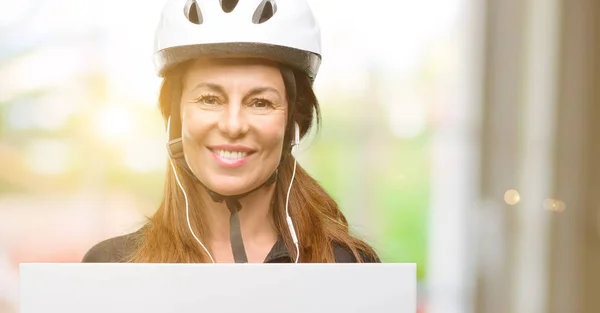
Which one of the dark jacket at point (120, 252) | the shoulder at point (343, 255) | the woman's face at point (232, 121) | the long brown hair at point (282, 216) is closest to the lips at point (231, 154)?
the woman's face at point (232, 121)

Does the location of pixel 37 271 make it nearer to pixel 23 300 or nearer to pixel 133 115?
pixel 23 300

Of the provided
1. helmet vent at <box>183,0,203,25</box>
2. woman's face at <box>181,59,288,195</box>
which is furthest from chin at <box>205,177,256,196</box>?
helmet vent at <box>183,0,203,25</box>

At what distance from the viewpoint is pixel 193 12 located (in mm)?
1620

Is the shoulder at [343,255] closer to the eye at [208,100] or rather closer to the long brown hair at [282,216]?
the long brown hair at [282,216]

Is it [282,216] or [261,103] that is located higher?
[261,103]

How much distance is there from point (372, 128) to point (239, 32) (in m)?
0.45

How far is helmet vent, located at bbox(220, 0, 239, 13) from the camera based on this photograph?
1.61m

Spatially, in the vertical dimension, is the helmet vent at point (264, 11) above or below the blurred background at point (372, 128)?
above

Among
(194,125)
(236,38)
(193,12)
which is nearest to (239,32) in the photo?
(236,38)

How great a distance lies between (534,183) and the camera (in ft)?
5.70

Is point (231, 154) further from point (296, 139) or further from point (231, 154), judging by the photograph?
point (296, 139)

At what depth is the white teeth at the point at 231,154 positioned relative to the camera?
1.62 metres

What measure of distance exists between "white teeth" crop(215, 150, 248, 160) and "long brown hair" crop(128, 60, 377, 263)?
0.11 metres

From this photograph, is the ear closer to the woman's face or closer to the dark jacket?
the woman's face
